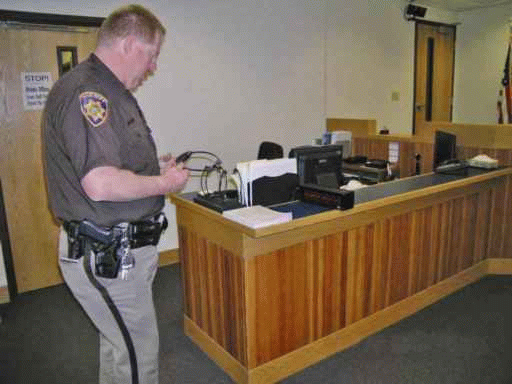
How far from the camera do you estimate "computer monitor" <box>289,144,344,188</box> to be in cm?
240

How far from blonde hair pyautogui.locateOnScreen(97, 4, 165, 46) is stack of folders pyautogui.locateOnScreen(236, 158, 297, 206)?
85 cm

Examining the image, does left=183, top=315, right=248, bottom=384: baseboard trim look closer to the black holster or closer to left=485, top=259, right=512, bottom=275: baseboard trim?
the black holster

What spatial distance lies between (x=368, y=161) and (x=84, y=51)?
2426 mm

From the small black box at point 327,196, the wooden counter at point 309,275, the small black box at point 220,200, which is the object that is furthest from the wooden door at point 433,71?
the small black box at point 220,200

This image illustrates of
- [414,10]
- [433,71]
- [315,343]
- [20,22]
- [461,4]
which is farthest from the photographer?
[433,71]

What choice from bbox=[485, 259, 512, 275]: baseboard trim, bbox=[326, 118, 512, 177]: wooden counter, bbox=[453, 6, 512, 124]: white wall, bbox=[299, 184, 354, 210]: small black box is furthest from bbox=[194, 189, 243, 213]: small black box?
bbox=[453, 6, 512, 124]: white wall

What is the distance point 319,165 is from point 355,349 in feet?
3.46

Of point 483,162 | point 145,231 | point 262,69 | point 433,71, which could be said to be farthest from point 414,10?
point 145,231

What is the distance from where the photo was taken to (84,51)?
3.30m

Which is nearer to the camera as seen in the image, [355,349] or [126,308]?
[126,308]

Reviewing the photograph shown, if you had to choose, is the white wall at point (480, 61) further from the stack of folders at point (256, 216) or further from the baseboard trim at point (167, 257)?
the stack of folders at point (256, 216)

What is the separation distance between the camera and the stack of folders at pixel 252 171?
2.14 metres

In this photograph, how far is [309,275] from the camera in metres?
2.17

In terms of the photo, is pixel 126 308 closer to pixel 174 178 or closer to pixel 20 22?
pixel 174 178
